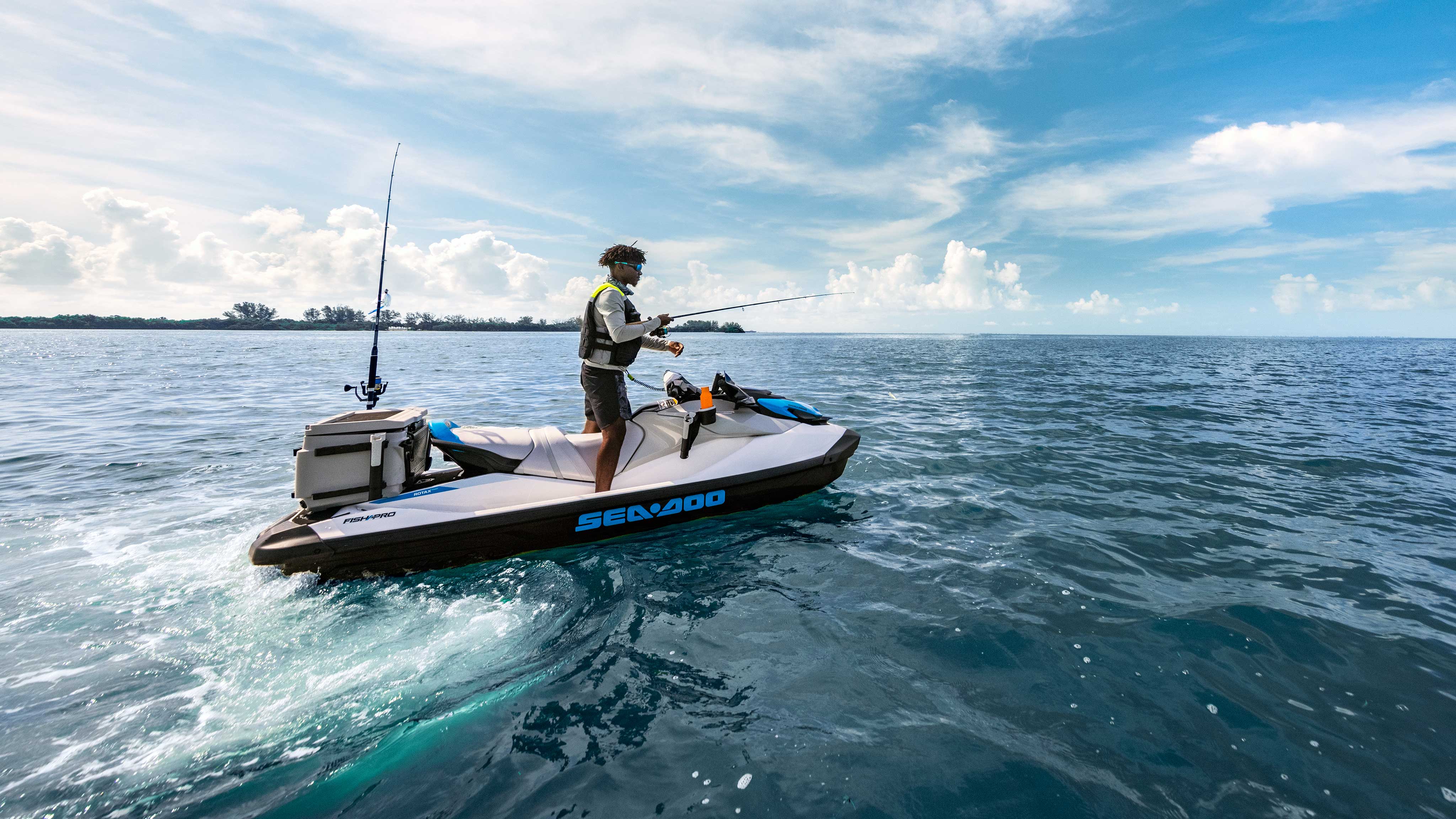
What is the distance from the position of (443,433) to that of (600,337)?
1672mm

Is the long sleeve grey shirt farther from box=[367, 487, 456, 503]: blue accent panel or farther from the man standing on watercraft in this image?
box=[367, 487, 456, 503]: blue accent panel

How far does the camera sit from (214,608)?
153 inches

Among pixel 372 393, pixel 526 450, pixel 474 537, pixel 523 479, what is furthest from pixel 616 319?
pixel 372 393

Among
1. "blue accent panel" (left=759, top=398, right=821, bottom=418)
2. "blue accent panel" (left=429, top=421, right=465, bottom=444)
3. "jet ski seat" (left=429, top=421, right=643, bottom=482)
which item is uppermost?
"blue accent panel" (left=759, top=398, right=821, bottom=418)

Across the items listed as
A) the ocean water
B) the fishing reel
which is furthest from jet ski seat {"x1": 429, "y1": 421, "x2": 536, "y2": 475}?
the ocean water

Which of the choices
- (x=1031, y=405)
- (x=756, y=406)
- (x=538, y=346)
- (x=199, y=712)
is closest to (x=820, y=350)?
(x=538, y=346)

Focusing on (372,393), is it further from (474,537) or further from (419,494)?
(474,537)

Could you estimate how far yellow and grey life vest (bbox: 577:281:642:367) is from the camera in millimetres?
5168

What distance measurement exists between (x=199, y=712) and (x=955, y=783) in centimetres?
388

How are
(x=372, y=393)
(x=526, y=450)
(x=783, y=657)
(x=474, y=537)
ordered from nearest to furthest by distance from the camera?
(x=783, y=657), (x=474, y=537), (x=372, y=393), (x=526, y=450)

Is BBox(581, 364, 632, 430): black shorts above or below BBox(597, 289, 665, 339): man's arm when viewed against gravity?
below

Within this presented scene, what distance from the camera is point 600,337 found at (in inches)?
208

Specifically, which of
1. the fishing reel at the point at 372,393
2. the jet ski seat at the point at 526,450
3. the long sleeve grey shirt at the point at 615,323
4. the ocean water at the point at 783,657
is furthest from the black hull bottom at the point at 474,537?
the long sleeve grey shirt at the point at 615,323

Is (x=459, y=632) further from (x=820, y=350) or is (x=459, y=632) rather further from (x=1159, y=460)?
(x=820, y=350)
